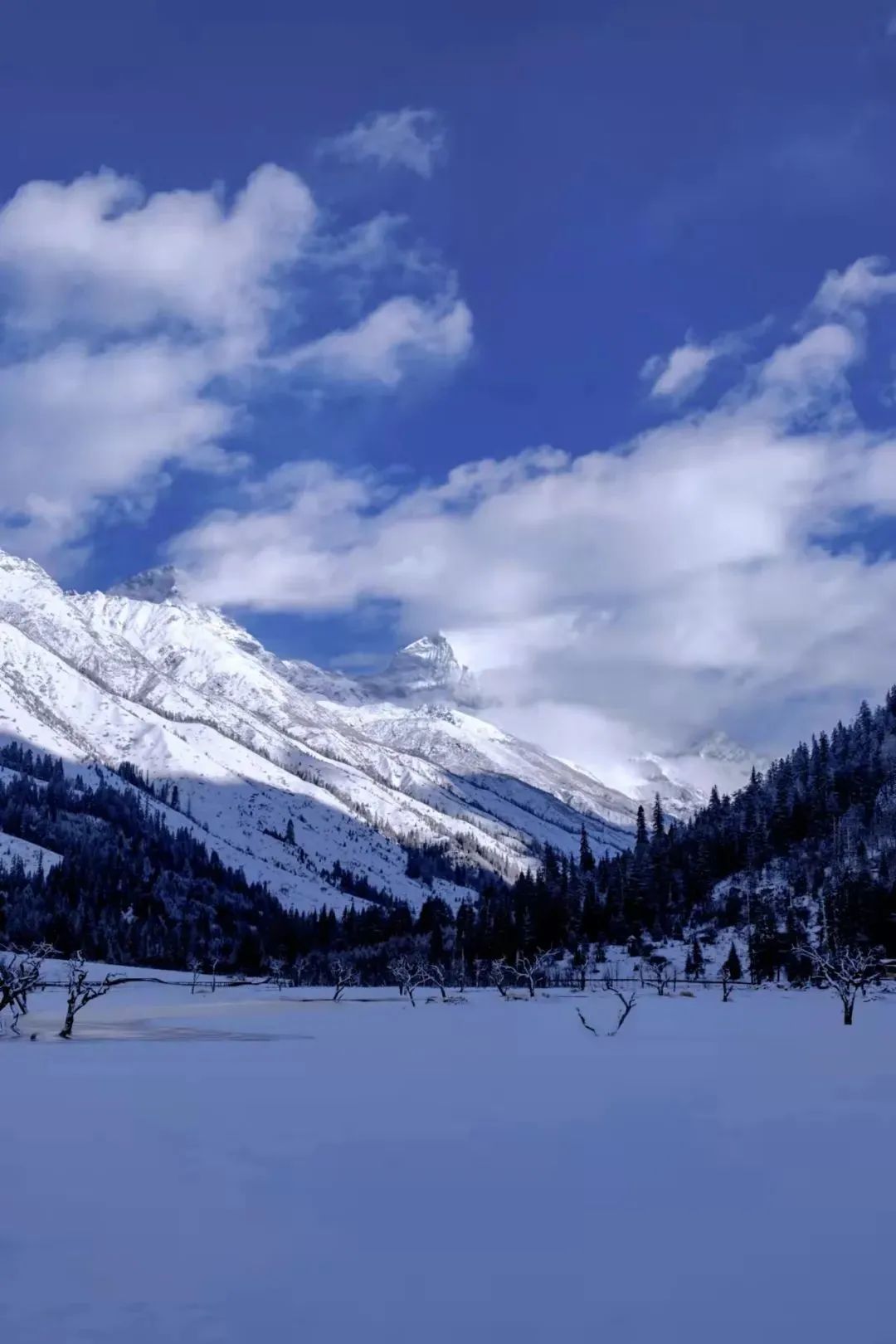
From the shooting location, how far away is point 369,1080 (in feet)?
129

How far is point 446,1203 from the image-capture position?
19.5 m

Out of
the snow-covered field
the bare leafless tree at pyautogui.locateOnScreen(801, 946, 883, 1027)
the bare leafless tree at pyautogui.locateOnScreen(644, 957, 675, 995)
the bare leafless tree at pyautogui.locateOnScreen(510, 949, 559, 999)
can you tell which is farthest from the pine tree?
the snow-covered field

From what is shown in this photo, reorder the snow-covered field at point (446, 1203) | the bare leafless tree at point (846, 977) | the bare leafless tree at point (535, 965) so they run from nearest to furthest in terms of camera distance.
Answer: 1. the snow-covered field at point (446, 1203)
2. the bare leafless tree at point (846, 977)
3. the bare leafless tree at point (535, 965)

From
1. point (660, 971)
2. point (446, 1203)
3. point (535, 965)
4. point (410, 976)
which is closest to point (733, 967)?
point (660, 971)

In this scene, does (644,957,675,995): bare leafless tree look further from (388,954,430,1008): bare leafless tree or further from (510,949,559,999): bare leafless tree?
Answer: (388,954,430,1008): bare leafless tree

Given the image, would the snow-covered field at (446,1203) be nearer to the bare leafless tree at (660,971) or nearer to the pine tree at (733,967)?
the bare leafless tree at (660,971)

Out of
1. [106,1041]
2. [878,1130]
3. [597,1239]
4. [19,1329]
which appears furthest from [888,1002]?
[19,1329]

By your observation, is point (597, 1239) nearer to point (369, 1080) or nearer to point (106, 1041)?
point (369, 1080)

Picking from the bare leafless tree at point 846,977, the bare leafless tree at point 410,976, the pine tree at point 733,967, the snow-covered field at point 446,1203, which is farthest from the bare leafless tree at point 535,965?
the snow-covered field at point 446,1203

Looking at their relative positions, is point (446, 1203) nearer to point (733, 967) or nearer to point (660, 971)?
point (733, 967)

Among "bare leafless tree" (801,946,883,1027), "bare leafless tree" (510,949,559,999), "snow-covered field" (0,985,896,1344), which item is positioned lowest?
"bare leafless tree" (510,949,559,999)

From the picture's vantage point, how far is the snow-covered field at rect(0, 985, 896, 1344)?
13.6 meters

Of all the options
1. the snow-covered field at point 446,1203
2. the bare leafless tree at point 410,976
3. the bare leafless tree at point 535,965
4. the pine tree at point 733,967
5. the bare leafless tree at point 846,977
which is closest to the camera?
the snow-covered field at point 446,1203

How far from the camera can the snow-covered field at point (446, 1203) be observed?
13633 mm
